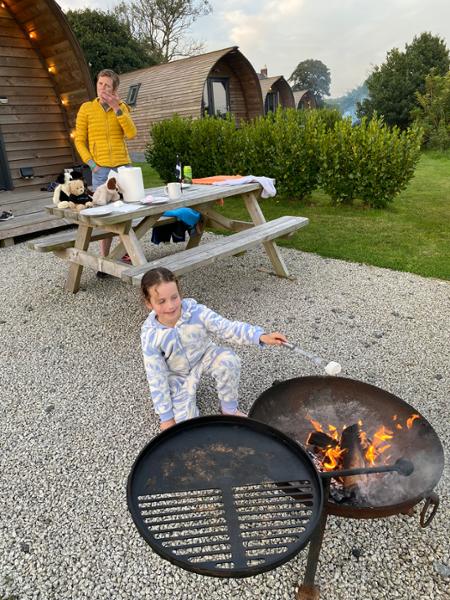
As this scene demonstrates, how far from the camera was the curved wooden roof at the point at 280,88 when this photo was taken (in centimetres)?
2473

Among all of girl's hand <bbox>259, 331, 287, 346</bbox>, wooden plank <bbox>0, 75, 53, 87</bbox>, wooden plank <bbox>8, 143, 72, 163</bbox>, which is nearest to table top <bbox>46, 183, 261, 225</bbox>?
girl's hand <bbox>259, 331, 287, 346</bbox>

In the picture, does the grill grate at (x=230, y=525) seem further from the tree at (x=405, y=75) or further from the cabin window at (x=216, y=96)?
the tree at (x=405, y=75)

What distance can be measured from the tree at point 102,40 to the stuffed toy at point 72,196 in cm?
2343

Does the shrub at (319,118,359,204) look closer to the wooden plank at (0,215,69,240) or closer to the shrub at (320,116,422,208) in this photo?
the shrub at (320,116,422,208)

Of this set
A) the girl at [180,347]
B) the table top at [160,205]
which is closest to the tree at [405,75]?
the table top at [160,205]

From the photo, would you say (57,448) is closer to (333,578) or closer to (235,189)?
(333,578)

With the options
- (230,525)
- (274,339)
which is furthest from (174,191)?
(230,525)

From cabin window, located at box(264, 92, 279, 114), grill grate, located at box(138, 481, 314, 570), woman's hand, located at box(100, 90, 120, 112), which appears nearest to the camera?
grill grate, located at box(138, 481, 314, 570)

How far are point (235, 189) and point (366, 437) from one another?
11.0ft

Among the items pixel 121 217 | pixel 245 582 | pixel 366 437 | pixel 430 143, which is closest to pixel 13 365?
pixel 121 217

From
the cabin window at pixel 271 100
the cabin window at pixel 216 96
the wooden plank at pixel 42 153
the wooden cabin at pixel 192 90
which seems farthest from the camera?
the cabin window at pixel 271 100

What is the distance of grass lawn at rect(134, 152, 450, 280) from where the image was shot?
5504 mm

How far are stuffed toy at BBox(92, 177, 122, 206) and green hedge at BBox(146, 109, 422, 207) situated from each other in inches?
191

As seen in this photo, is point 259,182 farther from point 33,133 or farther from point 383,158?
point 33,133
